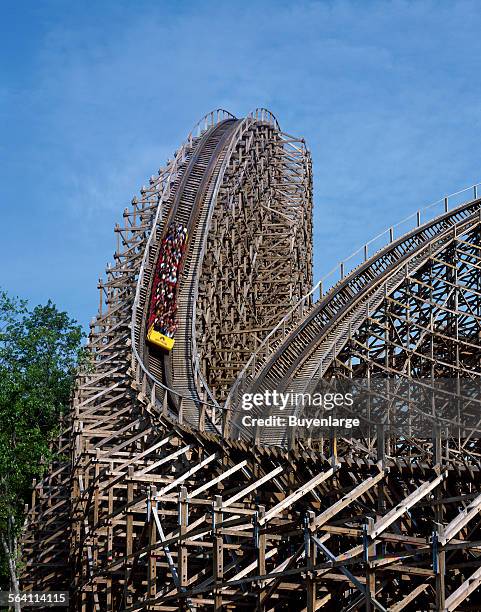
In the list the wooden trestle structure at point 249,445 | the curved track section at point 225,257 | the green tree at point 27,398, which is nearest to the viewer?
the wooden trestle structure at point 249,445

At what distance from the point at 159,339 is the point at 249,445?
8788 mm

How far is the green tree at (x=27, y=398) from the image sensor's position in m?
23.3

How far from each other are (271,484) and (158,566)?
2.52m

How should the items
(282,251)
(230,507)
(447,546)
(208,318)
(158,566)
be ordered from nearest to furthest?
(447,546) < (230,507) < (158,566) < (208,318) < (282,251)

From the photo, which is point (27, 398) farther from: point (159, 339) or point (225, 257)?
point (225, 257)

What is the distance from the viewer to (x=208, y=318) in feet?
101

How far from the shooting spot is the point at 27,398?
24875 mm

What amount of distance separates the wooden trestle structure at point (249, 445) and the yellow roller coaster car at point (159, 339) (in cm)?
32

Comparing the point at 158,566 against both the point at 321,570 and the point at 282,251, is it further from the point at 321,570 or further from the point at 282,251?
the point at 282,251

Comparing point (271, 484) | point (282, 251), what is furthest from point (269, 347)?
point (282, 251)

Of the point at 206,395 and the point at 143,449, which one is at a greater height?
the point at 206,395

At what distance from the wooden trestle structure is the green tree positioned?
2.49 ft

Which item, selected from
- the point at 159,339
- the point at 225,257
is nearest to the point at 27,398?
the point at 159,339

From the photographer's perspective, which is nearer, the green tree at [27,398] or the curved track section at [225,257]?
the green tree at [27,398]
